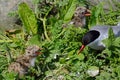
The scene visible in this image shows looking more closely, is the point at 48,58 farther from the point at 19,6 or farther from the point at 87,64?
the point at 19,6

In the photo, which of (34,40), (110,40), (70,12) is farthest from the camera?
(70,12)

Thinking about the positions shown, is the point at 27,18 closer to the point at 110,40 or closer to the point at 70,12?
the point at 70,12

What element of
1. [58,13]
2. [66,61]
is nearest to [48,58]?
[66,61]

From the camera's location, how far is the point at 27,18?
17.7 ft

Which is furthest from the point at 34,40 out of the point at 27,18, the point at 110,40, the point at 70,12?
the point at 110,40

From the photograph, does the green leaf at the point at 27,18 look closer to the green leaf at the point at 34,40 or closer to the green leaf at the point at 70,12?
the green leaf at the point at 34,40

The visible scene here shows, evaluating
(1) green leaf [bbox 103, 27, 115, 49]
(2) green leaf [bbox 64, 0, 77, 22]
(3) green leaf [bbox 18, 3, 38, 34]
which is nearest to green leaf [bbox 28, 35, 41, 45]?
(3) green leaf [bbox 18, 3, 38, 34]

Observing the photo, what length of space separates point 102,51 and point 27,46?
0.87m

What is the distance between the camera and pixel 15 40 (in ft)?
17.7

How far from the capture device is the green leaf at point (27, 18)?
535 cm

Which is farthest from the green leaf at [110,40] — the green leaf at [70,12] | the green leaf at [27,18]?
the green leaf at [27,18]

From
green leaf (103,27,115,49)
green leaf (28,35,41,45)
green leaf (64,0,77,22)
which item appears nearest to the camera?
green leaf (103,27,115,49)

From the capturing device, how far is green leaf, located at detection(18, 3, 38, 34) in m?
5.35

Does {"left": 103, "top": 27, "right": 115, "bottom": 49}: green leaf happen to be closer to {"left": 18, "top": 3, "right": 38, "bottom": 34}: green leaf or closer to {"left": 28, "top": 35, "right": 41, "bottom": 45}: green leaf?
{"left": 28, "top": 35, "right": 41, "bottom": 45}: green leaf
